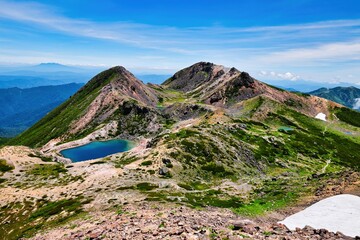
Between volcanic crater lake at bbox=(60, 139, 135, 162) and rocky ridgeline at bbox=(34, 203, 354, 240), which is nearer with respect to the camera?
rocky ridgeline at bbox=(34, 203, 354, 240)

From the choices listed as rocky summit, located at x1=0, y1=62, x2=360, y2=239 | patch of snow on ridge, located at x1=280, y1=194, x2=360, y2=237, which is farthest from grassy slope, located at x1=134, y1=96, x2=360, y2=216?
patch of snow on ridge, located at x1=280, y1=194, x2=360, y2=237

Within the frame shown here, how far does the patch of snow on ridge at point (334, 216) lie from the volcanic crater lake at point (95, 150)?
134674mm

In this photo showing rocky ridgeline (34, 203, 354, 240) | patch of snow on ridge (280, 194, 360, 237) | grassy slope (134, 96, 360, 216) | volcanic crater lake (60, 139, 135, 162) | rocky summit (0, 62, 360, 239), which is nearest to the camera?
rocky ridgeline (34, 203, 354, 240)

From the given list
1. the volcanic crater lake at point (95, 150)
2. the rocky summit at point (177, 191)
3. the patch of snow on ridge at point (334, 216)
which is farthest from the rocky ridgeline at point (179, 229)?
the volcanic crater lake at point (95, 150)

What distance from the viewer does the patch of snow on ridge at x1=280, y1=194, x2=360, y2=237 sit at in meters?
37.7

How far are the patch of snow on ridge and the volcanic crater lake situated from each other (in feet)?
442

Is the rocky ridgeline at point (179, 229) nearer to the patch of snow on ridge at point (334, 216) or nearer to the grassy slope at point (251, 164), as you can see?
the patch of snow on ridge at point (334, 216)

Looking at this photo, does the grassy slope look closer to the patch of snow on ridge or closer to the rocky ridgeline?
the patch of snow on ridge

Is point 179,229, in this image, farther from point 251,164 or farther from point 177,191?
point 251,164

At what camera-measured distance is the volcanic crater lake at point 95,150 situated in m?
164

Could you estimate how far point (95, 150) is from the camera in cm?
17688

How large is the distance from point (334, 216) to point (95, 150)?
508ft

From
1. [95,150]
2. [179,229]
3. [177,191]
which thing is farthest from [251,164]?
[95,150]

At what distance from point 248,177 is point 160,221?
67341mm
